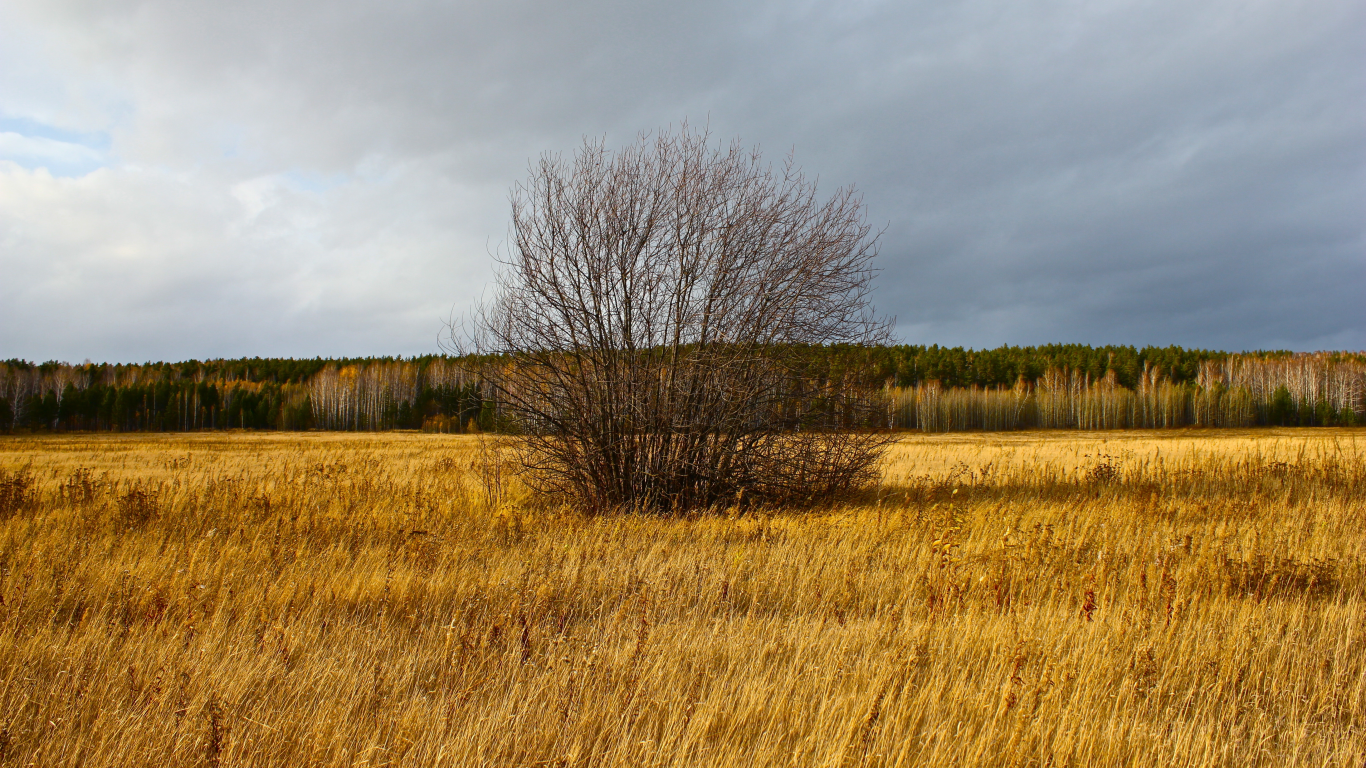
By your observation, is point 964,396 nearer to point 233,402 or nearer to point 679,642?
point 679,642

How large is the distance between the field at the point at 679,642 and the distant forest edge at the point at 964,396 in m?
81.8

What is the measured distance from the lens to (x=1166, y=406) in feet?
311

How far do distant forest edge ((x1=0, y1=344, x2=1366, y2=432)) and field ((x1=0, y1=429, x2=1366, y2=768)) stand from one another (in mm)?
81827

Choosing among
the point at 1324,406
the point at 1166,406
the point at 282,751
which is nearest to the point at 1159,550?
the point at 282,751

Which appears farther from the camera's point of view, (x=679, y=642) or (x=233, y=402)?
(x=233, y=402)

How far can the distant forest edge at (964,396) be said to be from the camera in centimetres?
9231

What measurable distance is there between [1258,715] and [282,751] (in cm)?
487

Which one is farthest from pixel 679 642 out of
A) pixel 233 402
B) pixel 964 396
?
pixel 233 402

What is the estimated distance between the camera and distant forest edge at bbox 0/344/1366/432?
92.3 m

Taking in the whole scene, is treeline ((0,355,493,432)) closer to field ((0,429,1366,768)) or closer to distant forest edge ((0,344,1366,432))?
distant forest edge ((0,344,1366,432))

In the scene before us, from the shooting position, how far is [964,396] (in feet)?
312

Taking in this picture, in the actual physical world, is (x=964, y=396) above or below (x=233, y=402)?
above

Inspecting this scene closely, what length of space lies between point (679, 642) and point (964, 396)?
3933 inches

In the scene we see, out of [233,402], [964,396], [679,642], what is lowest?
[679,642]
